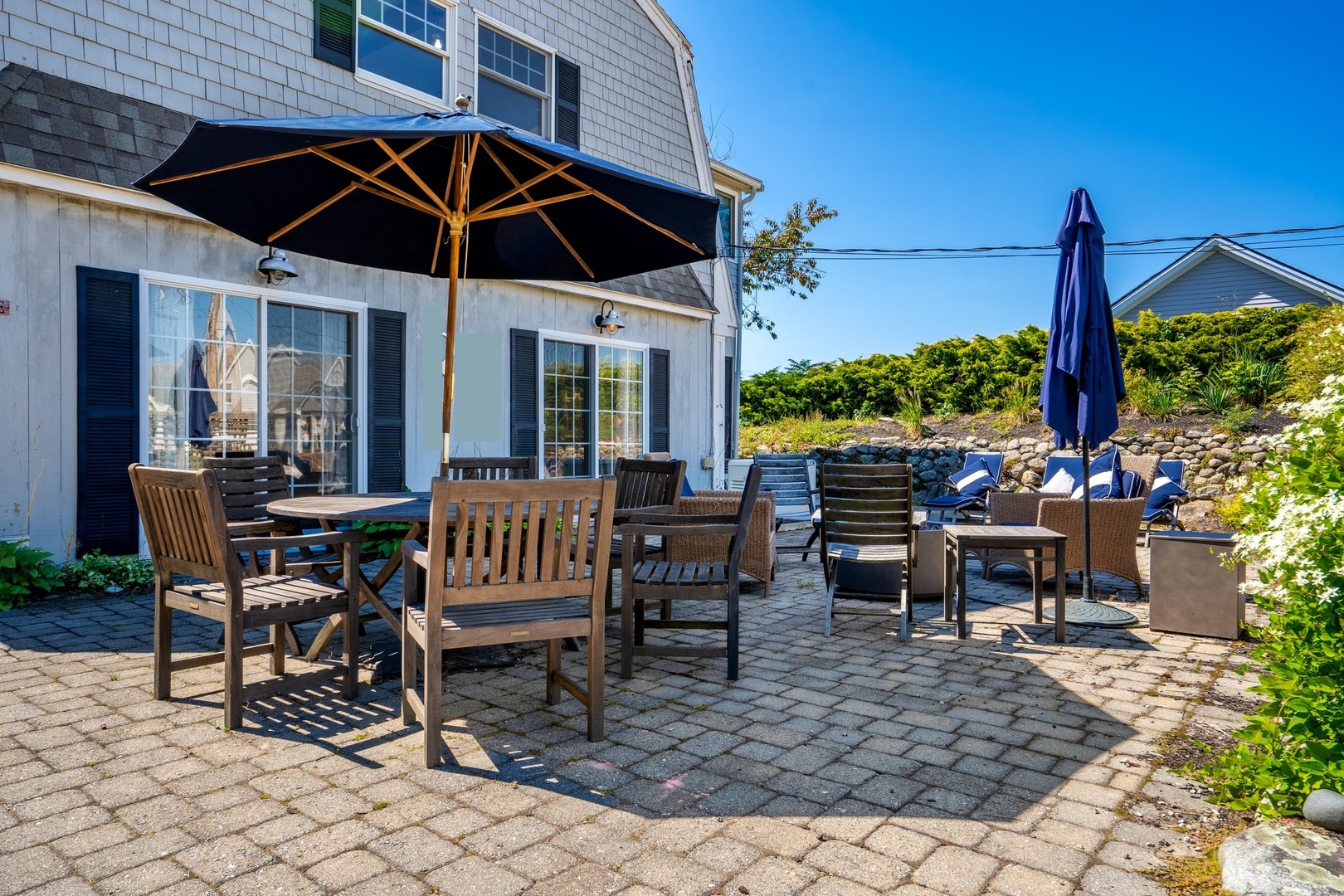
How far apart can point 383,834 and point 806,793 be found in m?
1.18

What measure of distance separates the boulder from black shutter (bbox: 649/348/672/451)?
7624mm

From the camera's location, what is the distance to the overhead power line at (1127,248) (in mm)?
16656

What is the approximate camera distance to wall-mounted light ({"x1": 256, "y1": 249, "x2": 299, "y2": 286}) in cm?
594

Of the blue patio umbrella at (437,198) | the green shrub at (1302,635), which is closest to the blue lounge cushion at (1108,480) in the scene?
the blue patio umbrella at (437,198)

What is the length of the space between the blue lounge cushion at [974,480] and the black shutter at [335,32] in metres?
7.52

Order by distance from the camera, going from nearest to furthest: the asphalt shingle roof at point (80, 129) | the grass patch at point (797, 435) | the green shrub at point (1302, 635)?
1. the green shrub at point (1302, 635)
2. the asphalt shingle roof at point (80, 129)
3. the grass patch at point (797, 435)

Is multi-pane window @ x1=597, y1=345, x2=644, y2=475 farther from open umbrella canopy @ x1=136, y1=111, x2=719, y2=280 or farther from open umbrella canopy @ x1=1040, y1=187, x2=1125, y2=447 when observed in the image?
open umbrella canopy @ x1=1040, y1=187, x2=1125, y2=447

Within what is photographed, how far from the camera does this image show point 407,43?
7027 millimetres

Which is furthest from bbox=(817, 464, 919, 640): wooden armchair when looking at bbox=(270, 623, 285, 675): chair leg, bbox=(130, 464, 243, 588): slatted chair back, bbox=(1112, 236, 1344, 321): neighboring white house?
bbox=(1112, 236, 1344, 321): neighboring white house

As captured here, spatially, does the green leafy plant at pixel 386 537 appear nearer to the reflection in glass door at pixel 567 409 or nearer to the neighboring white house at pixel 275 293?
the neighboring white house at pixel 275 293

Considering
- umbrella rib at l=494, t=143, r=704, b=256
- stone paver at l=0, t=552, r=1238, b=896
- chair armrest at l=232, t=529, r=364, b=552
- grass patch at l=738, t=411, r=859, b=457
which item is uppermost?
umbrella rib at l=494, t=143, r=704, b=256

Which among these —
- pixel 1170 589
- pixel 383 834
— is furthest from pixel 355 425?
pixel 1170 589

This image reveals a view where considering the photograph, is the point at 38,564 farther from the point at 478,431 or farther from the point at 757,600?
the point at 757,600

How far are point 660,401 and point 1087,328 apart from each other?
207 inches
